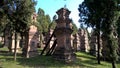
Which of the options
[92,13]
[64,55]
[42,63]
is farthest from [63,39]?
[92,13]

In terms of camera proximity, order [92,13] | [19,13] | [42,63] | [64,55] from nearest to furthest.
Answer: [42,63]
[19,13]
[64,55]
[92,13]

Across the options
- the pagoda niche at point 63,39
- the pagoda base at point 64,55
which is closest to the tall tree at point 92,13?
the pagoda niche at point 63,39

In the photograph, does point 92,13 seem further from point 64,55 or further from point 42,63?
point 42,63

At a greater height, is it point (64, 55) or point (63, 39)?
point (63, 39)

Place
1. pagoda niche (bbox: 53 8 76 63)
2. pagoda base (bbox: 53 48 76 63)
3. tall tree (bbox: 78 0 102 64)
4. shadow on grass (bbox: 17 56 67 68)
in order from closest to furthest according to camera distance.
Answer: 1. shadow on grass (bbox: 17 56 67 68)
2. pagoda base (bbox: 53 48 76 63)
3. pagoda niche (bbox: 53 8 76 63)
4. tall tree (bbox: 78 0 102 64)

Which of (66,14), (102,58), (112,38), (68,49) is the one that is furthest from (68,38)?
(102,58)

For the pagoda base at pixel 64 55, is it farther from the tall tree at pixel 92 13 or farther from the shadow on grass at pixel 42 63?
the tall tree at pixel 92 13

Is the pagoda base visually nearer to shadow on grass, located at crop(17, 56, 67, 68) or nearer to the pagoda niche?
the pagoda niche

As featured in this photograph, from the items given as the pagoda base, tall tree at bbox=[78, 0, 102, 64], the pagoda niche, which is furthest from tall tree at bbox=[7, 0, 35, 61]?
tall tree at bbox=[78, 0, 102, 64]

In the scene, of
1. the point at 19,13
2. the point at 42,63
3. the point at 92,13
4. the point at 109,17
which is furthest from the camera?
the point at 92,13

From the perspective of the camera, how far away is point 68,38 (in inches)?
1206

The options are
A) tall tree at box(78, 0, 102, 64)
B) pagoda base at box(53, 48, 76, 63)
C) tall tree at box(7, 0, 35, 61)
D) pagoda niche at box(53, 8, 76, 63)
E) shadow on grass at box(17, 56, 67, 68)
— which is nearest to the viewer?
shadow on grass at box(17, 56, 67, 68)

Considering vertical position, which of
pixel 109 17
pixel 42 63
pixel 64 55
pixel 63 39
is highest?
pixel 109 17

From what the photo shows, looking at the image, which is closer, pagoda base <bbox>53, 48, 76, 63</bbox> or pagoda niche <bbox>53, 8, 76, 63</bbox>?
pagoda base <bbox>53, 48, 76, 63</bbox>
